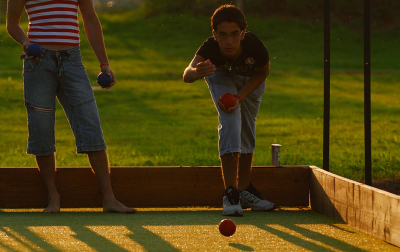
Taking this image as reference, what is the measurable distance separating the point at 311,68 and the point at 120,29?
16055 millimetres

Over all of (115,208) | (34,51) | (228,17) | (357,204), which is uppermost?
(228,17)

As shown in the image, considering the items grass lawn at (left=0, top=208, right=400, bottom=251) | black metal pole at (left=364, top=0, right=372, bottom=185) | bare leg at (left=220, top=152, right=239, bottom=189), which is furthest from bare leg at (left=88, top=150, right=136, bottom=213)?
black metal pole at (left=364, top=0, right=372, bottom=185)

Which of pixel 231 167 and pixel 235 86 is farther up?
pixel 235 86

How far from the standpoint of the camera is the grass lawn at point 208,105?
26.8ft

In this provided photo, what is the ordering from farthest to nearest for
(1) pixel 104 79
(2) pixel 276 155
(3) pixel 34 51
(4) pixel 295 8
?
(4) pixel 295 8 < (2) pixel 276 155 < (1) pixel 104 79 < (3) pixel 34 51

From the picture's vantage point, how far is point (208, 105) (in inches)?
640

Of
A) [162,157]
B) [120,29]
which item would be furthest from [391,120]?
[120,29]

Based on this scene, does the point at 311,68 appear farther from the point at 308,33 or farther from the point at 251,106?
the point at 251,106

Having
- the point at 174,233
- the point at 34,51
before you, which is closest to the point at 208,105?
the point at 34,51

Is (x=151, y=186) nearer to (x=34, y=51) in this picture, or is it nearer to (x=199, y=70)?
(x=199, y=70)

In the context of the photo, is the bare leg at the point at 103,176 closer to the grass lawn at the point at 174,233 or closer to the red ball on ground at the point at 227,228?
the grass lawn at the point at 174,233

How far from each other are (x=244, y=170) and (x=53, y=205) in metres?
1.31

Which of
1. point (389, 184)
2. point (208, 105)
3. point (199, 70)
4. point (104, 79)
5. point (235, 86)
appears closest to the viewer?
point (199, 70)

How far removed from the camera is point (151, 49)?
3556 centimetres
